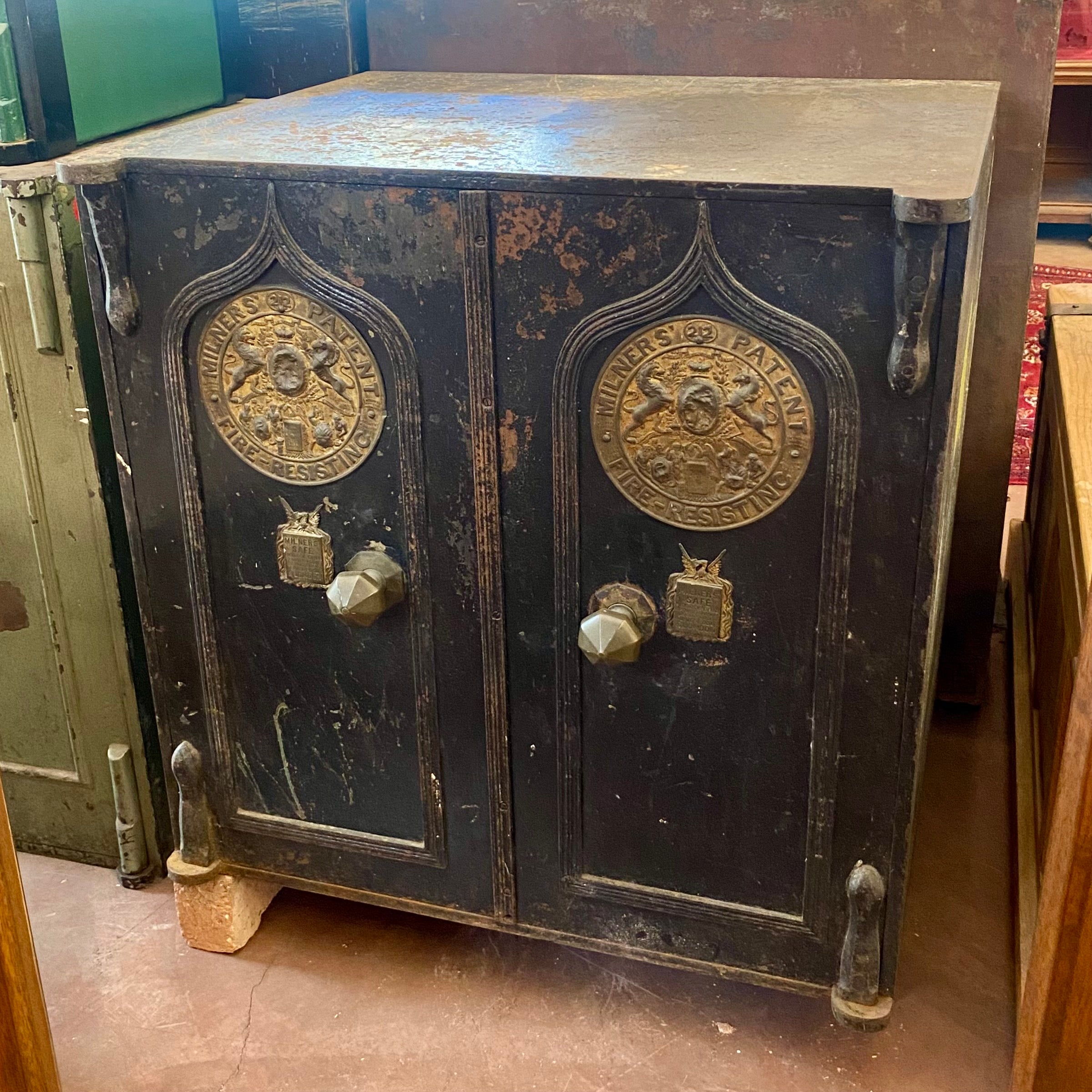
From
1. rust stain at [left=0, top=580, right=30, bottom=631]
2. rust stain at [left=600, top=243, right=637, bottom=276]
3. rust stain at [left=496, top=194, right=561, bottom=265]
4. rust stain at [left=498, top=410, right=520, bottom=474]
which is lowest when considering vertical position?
rust stain at [left=0, top=580, right=30, bottom=631]

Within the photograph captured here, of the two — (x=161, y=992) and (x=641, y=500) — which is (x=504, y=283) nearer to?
(x=641, y=500)

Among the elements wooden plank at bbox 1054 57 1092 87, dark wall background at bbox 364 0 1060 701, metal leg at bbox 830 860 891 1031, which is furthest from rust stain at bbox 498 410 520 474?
wooden plank at bbox 1054 57 1092 87

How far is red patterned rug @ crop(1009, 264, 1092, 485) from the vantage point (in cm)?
381

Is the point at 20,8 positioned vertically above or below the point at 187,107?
above

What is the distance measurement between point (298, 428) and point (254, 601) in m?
0.28

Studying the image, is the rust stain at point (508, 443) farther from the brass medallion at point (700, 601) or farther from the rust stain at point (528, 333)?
the brass medallion at point (700, 601)

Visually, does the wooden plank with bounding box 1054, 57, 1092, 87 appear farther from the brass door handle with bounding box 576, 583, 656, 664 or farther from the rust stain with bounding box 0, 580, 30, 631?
the rust stain with bounding box 0, 580, 30, 631

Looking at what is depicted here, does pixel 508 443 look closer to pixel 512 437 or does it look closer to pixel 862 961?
pixel 512 437

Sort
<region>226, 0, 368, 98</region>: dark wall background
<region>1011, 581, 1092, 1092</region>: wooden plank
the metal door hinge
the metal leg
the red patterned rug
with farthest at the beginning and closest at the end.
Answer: the red patterned rug < <region>226, 0, 368, 98</region>: dark wall background < the metal door hinge < the metal leg < <region>1011, 581, 1092, 1092</region>: wooden plank

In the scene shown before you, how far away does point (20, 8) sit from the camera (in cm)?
179

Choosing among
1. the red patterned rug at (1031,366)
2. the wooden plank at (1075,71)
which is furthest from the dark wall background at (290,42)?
the wooden plank at (1075,71)

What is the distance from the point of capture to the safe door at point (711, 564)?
1404 mm

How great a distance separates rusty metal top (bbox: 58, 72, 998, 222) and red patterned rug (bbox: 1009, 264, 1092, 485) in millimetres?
1737

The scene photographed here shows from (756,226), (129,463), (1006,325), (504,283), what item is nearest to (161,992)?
(129,463)
